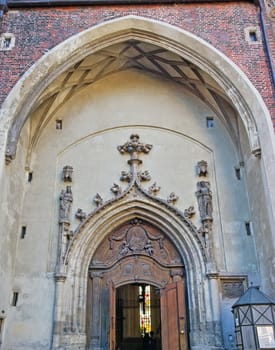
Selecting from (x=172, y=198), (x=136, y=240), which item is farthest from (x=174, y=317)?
(x=172, y=198)

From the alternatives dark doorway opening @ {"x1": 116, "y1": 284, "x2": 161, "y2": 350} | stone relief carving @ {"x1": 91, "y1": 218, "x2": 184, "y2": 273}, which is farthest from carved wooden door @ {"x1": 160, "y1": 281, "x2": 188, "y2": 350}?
dark doorway opening @ {"x1": 116, "y1": 284, "x2": 161, "y2": 350}

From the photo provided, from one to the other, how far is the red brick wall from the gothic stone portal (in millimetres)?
4141

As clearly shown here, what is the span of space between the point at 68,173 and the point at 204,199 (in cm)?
325

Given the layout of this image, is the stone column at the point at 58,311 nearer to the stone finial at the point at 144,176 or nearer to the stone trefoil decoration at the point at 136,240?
the stone trefoil decoration at the point at 136,240

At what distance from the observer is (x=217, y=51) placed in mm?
8453

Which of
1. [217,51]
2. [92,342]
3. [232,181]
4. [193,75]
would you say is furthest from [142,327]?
[217,51]

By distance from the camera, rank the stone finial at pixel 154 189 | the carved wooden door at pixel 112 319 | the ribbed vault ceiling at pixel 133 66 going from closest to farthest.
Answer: the carved wooden door at pixel 112 319 → the stone finial at pixel 154 189 → the ribbed vault ceiling at pixel 133 66

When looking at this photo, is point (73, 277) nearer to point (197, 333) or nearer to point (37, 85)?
point (197, 333)

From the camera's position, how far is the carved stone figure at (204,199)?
28.9ft

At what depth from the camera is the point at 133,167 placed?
30.7 ft

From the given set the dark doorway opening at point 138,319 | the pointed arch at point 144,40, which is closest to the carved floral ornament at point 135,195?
the pointed arch at point 144,40

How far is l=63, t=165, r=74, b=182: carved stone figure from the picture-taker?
9.21 m

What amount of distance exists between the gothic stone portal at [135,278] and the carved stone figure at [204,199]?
3.56 ft

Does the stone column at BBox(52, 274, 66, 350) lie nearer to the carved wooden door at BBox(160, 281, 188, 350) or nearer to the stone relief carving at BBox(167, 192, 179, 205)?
the carved wooden door at BBox(160, 281, 188, 350)
